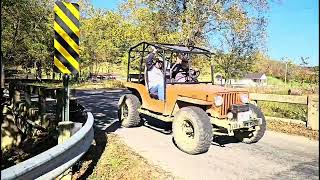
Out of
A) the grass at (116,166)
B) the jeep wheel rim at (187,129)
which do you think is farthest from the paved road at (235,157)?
the jeep wheel rim at (187,129)

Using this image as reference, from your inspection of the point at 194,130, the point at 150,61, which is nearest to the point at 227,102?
the point at 194,130

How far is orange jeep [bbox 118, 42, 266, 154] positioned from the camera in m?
6.61

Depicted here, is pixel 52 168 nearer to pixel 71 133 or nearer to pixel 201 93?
pixel 71 133

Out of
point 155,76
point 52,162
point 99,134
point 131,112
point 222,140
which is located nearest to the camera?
point 52,162

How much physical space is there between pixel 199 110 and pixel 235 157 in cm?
109

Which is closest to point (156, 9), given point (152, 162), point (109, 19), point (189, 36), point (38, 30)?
point (189, 36)

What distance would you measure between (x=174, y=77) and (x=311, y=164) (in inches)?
141

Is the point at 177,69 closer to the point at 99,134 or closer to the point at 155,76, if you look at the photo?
the point at 155,76

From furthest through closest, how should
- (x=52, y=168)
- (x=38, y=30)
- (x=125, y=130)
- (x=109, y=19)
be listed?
(x=109, y=19)
(x=38, y=30)
(x=125, y=130)
(x=52, y=168)

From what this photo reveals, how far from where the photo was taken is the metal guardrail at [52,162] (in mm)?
2984

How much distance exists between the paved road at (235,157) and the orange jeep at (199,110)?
10.0 inches

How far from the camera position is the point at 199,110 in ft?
22.3

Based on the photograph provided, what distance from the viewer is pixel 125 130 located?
28.8 feet

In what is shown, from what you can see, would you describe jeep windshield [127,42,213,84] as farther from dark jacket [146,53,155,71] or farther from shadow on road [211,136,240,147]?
shadow on road [211,136,240,147]
